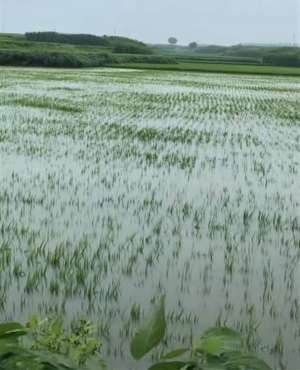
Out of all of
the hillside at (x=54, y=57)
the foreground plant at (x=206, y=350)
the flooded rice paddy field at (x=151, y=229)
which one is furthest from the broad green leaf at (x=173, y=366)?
the hillside at (x=54, y=57)

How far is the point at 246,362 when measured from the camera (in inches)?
44.2

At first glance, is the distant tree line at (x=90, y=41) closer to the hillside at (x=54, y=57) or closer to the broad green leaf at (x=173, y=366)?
the hillside at (x=54, y=57)

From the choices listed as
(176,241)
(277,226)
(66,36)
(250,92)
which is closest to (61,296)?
(176,241)

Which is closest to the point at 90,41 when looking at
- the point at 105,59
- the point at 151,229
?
the point at 105,59

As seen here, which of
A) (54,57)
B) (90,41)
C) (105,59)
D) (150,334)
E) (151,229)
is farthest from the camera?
(90,41)

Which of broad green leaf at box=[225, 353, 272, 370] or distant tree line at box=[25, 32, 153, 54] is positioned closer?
broad green leaf at box=[225, 353, 272, 370]

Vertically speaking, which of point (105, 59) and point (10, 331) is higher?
point (105, 59)

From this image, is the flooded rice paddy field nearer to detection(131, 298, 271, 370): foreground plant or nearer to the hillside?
detection(131, 298, 271, 370): foreground plant

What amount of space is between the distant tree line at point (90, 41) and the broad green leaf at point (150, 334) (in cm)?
5585

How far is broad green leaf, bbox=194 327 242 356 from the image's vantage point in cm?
115

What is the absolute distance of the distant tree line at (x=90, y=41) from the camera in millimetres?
56906

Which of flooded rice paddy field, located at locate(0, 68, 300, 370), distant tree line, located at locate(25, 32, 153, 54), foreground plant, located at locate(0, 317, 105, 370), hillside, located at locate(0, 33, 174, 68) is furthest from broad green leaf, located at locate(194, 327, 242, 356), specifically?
distant tree line, located at locate(25, 32, 153, 54)

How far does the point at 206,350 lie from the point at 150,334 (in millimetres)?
114

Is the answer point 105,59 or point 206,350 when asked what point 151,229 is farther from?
point 105,59
